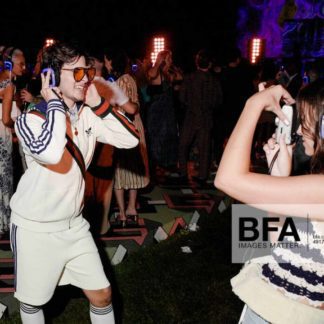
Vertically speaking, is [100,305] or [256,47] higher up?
[256,47]

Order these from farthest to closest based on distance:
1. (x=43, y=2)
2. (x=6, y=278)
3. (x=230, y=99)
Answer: (x=43, y=2) → (x=230, y=99) → (x=6, y=278)

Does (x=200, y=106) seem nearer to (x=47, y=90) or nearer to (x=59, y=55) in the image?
(x=59, y=55)

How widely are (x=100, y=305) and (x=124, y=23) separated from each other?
15506 millimetres

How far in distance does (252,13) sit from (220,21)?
1.23 m

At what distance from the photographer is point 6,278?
4336mm

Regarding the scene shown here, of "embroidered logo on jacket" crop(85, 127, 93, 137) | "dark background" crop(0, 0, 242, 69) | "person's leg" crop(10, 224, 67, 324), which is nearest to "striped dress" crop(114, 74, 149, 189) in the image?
"embroidered logo on jacket" crop(85, 127, 93, 137)

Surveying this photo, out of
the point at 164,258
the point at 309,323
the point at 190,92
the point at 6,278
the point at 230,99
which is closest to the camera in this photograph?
the point at 309,323

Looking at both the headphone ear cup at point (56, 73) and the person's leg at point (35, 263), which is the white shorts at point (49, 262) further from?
the headphone ear cup at point (56, 73)

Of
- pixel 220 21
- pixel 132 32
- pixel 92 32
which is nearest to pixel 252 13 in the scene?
pixel 220 21

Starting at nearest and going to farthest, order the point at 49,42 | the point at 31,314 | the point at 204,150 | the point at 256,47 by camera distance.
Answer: the point at 31,314, the point at 204,150, the point at 49,42, the point at 256,47

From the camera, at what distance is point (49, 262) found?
2.68 m

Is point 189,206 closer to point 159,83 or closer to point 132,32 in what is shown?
point 159,83

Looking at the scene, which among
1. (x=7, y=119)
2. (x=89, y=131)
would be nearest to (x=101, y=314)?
(x=89, y=131)

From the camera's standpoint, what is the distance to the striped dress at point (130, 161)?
5.36m
